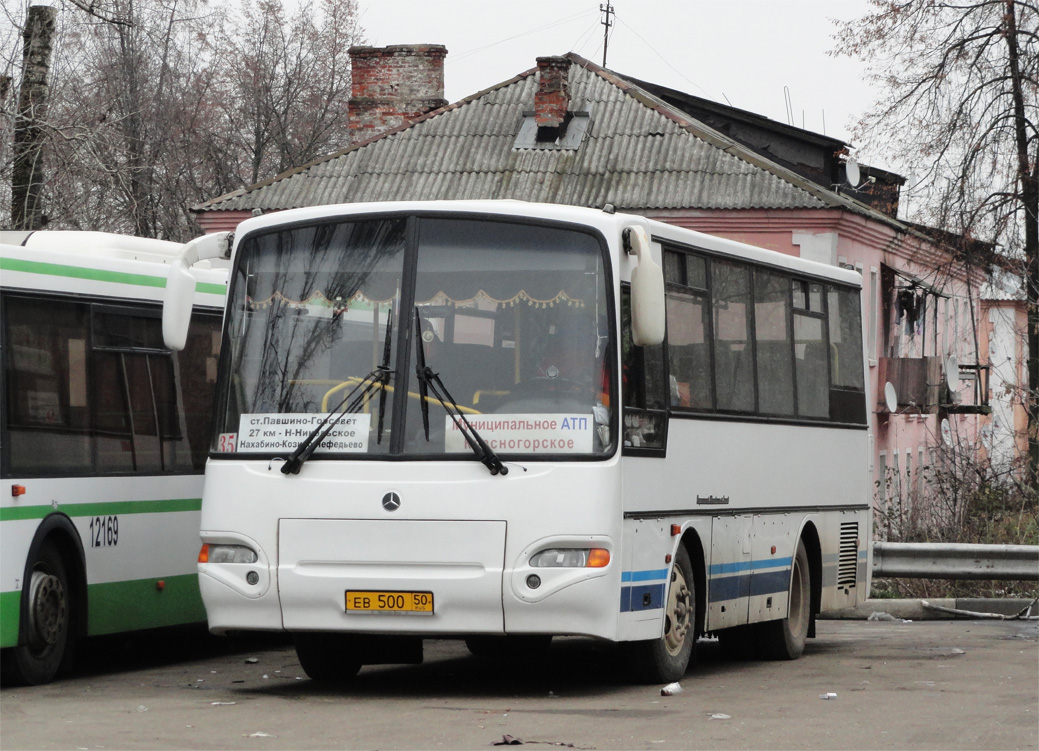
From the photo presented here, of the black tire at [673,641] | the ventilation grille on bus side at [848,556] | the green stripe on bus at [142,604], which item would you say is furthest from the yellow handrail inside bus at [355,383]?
the ventilation grille on bus side at [848,556]

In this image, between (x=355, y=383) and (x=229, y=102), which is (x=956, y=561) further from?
(x=229, y=102)

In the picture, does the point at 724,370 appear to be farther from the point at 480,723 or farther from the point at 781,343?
the point at 480,723

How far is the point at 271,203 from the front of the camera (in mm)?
36906

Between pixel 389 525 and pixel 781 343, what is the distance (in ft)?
14.2

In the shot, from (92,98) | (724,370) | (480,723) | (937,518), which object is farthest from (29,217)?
(480,723)

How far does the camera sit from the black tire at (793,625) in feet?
46.5

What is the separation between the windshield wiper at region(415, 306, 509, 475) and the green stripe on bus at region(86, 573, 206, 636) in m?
2.55

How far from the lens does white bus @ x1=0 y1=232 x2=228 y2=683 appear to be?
11.5m

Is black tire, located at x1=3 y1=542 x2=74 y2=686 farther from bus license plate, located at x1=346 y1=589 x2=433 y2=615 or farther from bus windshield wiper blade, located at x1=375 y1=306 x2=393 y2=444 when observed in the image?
bus windshield wiper blade, located at x1=375 y1=306 x2=393 y2=444

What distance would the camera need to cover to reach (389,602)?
414 inches

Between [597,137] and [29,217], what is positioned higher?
[597,137]

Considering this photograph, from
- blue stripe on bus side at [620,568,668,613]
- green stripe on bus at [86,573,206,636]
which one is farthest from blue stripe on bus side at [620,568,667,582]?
green stripe on bus at [86,573,206,636]

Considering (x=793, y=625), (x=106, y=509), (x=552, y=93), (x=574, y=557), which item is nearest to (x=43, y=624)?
(x=106, y=509)

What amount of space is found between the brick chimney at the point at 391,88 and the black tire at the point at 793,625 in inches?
1096
